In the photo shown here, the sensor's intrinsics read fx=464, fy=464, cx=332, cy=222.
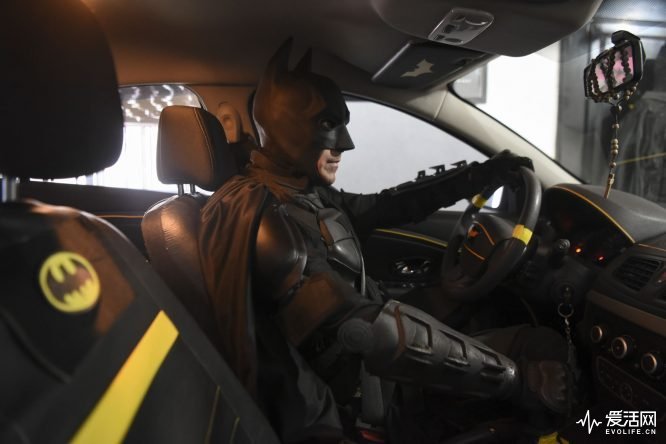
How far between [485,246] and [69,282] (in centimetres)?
132

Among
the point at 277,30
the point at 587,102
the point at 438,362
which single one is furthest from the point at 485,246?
the point at 587,102

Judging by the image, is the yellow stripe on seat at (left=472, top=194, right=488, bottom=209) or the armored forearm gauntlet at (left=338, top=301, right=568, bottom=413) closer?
the armored forearm gauntlet at (left=338, top=301, right=568, bottom=413)

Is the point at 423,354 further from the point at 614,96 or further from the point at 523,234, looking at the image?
the point at 614,96

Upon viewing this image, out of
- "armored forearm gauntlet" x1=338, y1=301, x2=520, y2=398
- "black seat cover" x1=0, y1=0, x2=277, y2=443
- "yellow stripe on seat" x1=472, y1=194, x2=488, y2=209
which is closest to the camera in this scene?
"black seat cover" x1=0, y1=0, x2=277, y2=443

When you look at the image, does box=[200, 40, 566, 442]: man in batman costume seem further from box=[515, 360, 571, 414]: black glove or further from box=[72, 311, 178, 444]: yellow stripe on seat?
box=[72, 311, 178, 444]: yellow stripe on seat

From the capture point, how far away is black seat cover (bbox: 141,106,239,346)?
3.70 feet

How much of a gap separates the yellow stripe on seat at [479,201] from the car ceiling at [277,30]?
1.76 feet

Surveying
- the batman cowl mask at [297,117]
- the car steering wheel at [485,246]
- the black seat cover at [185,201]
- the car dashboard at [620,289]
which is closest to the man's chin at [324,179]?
the batman cowl mask at [297,117]

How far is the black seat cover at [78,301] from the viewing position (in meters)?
0.45

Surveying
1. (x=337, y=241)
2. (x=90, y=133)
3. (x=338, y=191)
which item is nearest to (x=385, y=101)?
(x=338, y=191)

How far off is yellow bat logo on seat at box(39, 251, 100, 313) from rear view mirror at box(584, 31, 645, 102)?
1.51 metres

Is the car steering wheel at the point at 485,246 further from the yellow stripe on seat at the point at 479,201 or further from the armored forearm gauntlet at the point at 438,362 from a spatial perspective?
the armored forearm gauntlet at the point at 438,362

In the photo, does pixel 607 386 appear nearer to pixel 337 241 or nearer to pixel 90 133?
pixel 337 241

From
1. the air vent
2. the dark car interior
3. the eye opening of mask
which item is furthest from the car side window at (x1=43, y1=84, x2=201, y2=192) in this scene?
the air vent
